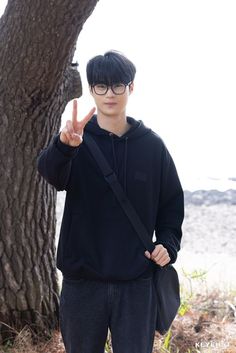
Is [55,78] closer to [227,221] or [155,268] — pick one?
[155,268]

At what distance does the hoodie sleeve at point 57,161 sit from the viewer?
2.06 metres

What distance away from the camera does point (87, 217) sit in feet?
7.32

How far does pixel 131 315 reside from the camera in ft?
7.36

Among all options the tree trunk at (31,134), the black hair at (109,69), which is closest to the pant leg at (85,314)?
the black hair at (109,69)

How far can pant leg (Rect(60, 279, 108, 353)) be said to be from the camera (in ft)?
7.32

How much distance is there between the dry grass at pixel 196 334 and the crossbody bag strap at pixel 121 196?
4.14ft

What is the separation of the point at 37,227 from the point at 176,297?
1110mm

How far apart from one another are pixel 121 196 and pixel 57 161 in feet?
0.97

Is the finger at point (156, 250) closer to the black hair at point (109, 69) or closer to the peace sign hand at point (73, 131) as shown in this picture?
the peace sign hand at point (73, 131)

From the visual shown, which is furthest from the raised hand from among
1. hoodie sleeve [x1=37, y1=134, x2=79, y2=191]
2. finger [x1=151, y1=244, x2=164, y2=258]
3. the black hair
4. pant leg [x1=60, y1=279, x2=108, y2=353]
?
the black hair

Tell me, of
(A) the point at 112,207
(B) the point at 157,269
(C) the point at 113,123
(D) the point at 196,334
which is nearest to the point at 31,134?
(C) the point at 113,123

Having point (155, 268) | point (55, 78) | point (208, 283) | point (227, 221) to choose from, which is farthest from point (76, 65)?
point (227, 221)

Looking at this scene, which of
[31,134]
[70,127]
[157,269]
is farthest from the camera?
[31,134]

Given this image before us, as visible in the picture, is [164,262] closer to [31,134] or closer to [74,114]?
[74,114]
